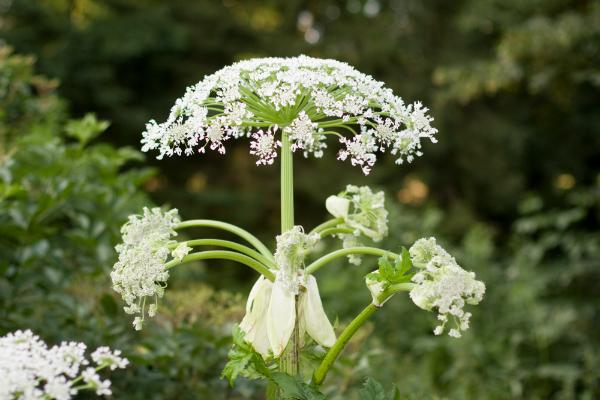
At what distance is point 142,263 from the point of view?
1.31 meters

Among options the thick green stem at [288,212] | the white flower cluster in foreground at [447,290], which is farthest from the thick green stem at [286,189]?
the white flower cluster in foreground at [447,290]

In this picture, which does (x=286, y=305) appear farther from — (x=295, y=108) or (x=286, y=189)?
(x=295, y=108)

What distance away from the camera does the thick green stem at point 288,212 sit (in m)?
1.42

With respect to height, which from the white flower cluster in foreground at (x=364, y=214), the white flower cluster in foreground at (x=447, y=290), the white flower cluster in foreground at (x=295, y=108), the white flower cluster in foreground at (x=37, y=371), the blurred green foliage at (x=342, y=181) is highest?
the blurred green foliage at (x=342, y=181)

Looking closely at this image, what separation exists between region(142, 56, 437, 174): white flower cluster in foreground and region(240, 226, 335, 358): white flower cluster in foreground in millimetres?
207

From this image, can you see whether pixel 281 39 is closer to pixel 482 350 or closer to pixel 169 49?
pixel 169 49

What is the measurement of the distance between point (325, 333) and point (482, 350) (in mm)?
2785

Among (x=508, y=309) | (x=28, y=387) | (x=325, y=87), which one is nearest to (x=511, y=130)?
(x=508, y=309)

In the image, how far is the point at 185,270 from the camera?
3.30 meters

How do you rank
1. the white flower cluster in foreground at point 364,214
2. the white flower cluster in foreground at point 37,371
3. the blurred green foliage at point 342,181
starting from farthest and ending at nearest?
the blurred green foliage at point 342,181 < the white flower cluster in foreground at point 364,214 < the white flower cluster in foreground at point 37,371

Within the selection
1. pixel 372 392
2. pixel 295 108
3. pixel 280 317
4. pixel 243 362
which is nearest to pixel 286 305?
pixel 280 317

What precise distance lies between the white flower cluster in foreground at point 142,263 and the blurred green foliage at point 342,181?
22.1 inches

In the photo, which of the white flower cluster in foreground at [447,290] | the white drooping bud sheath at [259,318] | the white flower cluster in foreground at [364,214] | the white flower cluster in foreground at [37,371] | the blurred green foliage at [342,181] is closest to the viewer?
the white flower cluster in foreground at [37,371]

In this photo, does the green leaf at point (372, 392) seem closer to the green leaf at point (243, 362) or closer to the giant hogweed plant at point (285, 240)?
the giant hogweed plant at point (285, 240)
